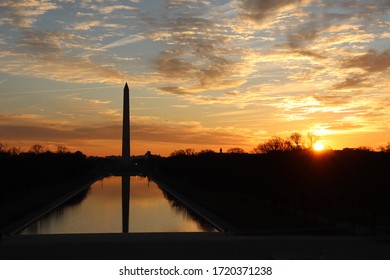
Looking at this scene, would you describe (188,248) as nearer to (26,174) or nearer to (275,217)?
(275,217)

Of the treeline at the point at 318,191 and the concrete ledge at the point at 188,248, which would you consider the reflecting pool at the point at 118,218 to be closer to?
the treeline at the point at 318,191

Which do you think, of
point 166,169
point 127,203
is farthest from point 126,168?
point 127,203

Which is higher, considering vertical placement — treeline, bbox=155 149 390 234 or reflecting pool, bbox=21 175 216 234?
treeline, bbox=155 149 390 234

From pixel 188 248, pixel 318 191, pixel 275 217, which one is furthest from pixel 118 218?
pixel 188 248

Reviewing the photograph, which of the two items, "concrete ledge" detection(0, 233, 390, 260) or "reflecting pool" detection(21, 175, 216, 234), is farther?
"reflecting pool" detection(21, 175, 216, 234)

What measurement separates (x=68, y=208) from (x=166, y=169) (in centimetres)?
5720

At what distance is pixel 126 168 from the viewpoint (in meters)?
92.8

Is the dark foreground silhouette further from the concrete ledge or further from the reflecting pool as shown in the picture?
the reflecting pool

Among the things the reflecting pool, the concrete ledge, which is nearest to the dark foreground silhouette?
the concrete ledge

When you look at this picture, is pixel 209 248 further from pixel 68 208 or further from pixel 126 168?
pixel 126 168

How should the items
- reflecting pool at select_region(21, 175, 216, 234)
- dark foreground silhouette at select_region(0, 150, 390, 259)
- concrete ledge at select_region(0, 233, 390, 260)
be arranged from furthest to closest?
1. reflecting pool at select_region(21, 175, 216, 234)
2. dark foreground silhouette at select_region(0, 150, 390, 259)
3. concrete ledge at select_region(0, 233, 390, 260)

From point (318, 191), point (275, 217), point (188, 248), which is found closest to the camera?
point (188, 248)

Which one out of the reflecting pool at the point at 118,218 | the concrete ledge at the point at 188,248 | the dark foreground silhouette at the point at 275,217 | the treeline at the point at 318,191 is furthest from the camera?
the reflecting pool at the point at 118,218

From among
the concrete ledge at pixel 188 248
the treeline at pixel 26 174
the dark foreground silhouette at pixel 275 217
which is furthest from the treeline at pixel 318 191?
the treeline at pixel 26 174
